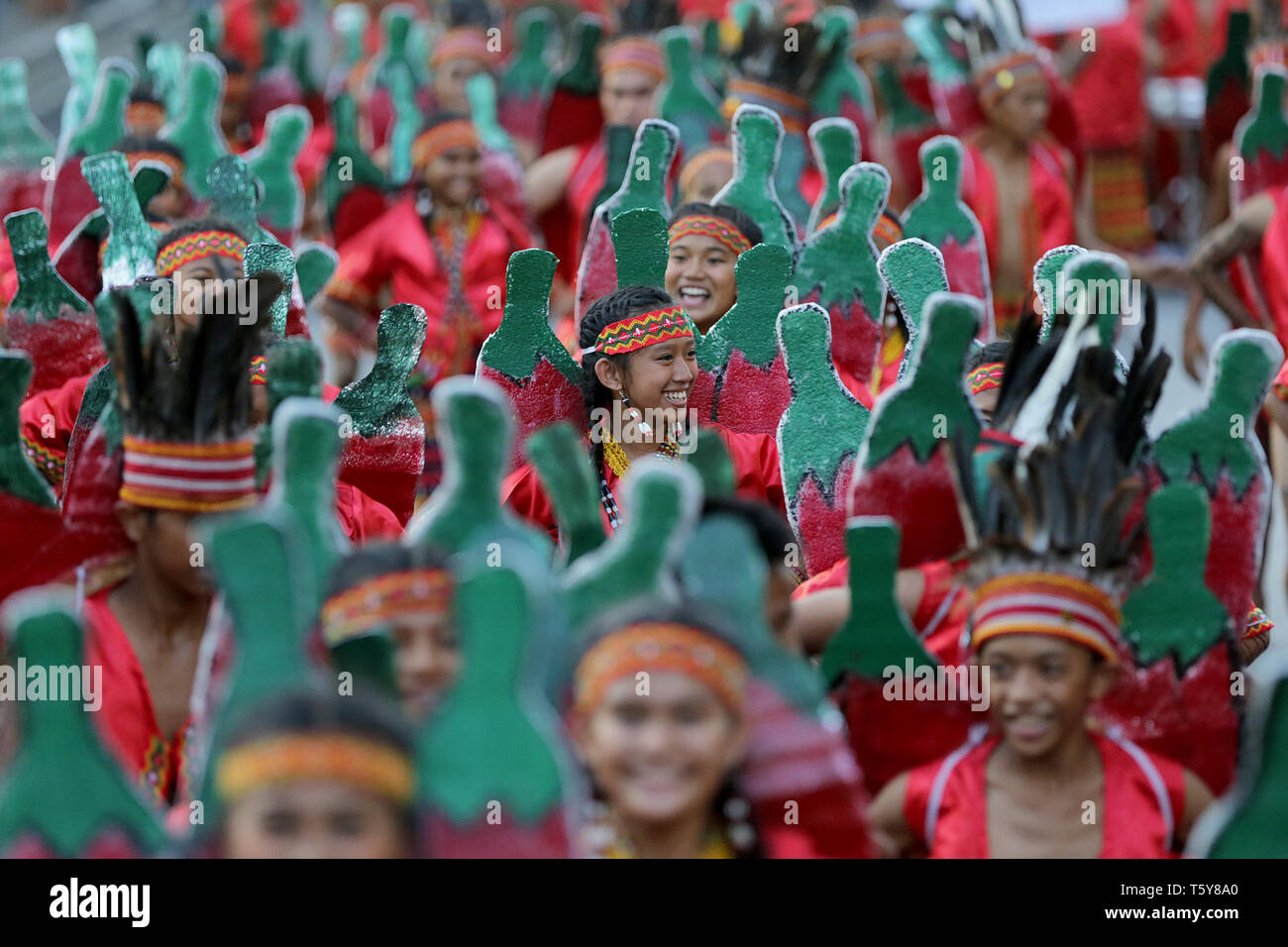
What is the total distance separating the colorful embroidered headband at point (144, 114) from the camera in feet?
24.0

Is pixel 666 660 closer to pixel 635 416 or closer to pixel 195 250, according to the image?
pixel 635 416

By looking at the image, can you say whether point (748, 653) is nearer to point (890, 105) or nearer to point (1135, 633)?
point (1135, 633)

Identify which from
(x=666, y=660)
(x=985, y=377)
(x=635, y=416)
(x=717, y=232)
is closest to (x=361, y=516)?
(x=635, y=416)

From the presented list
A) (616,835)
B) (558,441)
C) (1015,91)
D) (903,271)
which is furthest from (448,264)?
(616,835)

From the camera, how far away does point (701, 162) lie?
6.28 metres

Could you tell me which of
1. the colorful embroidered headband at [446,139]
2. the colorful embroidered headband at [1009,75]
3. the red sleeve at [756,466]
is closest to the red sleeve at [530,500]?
the red sleeve at [756,466]

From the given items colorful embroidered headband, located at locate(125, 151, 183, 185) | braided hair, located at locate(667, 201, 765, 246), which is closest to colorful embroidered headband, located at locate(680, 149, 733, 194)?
braided hair, located at locate(667, 201, 765, 246)

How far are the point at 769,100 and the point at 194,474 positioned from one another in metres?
4.22

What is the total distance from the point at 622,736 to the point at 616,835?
0.19 metres

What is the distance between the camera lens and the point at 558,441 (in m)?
2.94

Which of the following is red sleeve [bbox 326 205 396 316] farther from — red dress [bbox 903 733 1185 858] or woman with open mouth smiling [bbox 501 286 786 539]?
red dress [bbox 903 733 1185 858]

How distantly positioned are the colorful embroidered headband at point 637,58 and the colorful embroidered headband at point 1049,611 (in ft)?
16.7

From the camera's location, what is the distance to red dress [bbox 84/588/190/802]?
3.16 meters

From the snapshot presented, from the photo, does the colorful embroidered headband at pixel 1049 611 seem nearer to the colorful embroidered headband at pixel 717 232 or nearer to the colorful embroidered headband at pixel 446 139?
the colorful embroidered headband at pixel 717 232
